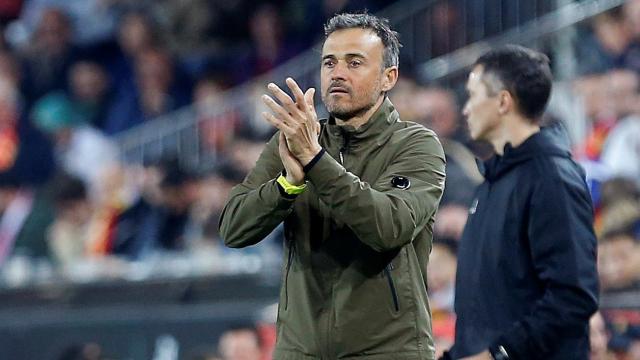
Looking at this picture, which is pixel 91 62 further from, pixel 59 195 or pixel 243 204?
pixel 243 204

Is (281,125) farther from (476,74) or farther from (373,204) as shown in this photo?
(476,74)

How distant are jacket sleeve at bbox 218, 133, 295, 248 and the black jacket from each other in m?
0.81

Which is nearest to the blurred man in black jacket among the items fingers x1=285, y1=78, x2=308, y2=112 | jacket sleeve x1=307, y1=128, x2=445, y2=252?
jacket sleeve x1=307, y1=128, x2=445, y2=252

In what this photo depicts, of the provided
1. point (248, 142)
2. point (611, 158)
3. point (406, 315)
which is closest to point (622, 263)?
point (611, 158)

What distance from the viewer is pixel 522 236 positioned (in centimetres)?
393

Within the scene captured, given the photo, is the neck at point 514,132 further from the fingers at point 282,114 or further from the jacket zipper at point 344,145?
the fingers at point 282,114

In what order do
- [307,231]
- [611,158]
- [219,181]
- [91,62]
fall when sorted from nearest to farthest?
[307,231] → [611,158] → [219,181] → [91,62]

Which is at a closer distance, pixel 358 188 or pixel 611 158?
pixel 358 188

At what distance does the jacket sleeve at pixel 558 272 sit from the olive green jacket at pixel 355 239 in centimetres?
46

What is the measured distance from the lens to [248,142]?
958cm

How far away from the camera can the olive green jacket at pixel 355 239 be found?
3254 mm

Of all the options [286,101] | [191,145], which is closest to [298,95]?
[286,101]

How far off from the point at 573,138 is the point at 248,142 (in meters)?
2.86

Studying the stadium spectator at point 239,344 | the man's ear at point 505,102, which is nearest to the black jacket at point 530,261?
the man's ear at point 505,102
